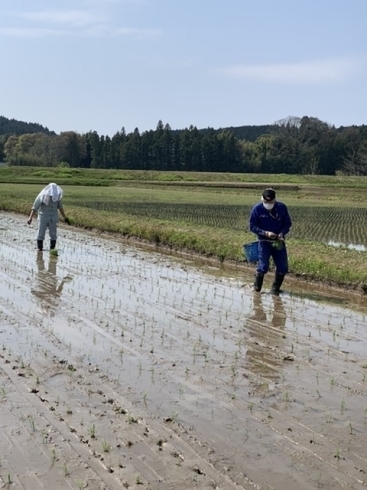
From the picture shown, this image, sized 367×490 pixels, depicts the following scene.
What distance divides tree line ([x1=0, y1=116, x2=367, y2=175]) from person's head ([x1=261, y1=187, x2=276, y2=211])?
77904 millimetres

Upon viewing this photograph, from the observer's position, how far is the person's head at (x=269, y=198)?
911 centimetres

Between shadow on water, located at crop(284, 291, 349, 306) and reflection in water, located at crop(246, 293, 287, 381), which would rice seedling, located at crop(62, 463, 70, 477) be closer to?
reflection in water, located at crop(246, 293, 287, 381)

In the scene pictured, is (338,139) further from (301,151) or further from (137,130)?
(137,130)

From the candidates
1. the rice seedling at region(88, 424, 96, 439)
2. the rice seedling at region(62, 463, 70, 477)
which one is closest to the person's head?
the rice seedling at region(88, 424, 96, 439)

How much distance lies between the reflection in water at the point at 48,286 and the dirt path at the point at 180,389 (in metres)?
0.06

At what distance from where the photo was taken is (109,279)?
10047mm

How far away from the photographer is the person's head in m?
9.11

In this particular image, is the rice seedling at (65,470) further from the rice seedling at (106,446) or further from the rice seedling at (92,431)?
the rice seedling at (92,431)

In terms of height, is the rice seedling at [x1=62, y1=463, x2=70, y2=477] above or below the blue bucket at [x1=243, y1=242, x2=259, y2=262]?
below

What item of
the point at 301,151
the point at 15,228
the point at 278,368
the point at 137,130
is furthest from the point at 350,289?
the point at 137,130

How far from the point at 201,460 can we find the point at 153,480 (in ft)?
1.18

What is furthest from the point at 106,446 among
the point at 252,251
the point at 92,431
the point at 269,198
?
the point at 252,251

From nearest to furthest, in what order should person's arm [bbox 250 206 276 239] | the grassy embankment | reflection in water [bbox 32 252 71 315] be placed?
reflection in water [bbox 32 252 71 315], person's arm [bbox 250 206 276 239], the grassy embankment

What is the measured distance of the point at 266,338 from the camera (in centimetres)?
655
